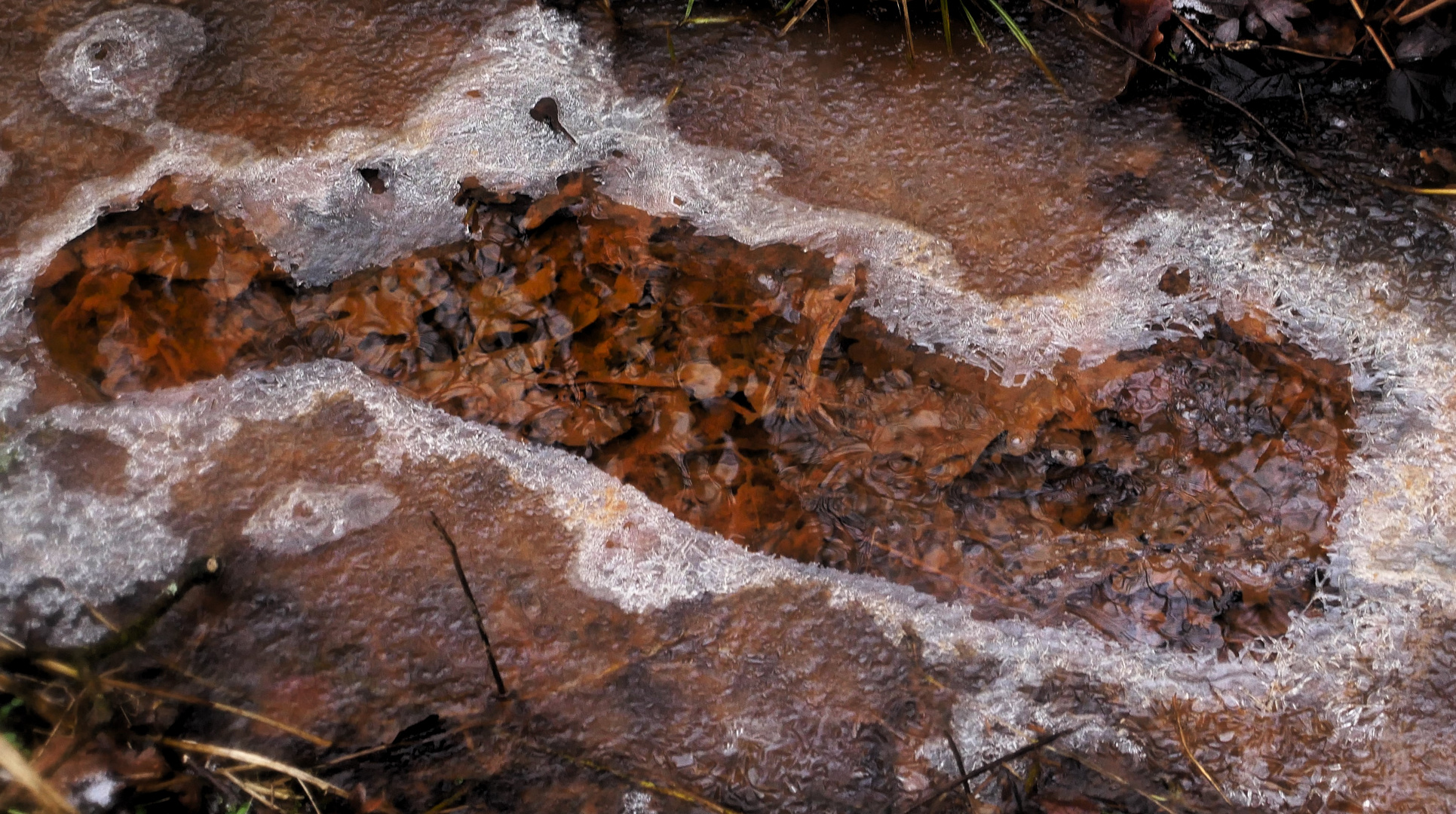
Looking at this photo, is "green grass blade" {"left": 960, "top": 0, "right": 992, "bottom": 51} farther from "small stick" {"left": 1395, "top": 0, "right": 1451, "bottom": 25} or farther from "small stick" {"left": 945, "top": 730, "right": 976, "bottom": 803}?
"small stick" {"left": 945, "top": 730, "right": 976, "bottom": 803}

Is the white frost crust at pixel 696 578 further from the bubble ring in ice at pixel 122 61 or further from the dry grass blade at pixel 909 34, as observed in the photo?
the dry grass blade at pixel 909 34

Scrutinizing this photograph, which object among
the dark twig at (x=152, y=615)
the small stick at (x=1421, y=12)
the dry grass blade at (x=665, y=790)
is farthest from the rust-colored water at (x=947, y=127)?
the dark twig at (x=152, y=615)

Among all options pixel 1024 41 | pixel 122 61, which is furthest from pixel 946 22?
pixel 122 61

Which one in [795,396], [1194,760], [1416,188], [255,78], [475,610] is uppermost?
[255,78]

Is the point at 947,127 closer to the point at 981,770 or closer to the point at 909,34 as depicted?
the point at 909,34

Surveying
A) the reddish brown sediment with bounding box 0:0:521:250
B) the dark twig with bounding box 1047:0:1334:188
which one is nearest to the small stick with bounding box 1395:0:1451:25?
the dark twig with bounding box 1047:0:1334:188

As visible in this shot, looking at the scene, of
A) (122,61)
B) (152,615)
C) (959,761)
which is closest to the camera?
(959,761)

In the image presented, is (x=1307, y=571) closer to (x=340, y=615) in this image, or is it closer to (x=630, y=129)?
(x=630, y=129)
